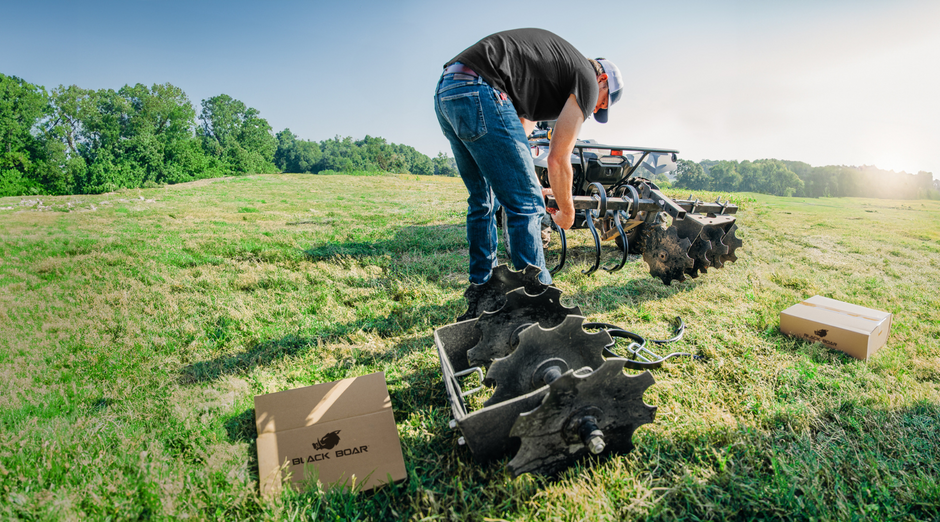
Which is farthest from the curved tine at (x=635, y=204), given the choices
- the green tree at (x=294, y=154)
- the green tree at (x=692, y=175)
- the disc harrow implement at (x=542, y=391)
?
the green tree at (x=294, y=154)

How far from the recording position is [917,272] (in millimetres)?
4031

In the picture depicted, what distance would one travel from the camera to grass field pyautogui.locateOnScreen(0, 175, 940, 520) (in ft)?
3.97

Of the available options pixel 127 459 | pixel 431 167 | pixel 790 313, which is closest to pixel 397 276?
pixel 127 459

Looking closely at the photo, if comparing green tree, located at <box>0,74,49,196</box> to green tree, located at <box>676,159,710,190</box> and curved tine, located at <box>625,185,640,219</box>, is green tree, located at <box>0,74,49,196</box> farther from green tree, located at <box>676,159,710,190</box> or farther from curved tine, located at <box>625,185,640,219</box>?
green tree, located at <box>676,159,710,190</box>

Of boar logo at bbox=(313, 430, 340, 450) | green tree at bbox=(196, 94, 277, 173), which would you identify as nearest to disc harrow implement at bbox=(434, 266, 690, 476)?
boar logo at bbox=(313, 430, 340, 450)

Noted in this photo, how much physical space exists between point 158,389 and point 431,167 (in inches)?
2368

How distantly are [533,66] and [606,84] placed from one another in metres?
0.53

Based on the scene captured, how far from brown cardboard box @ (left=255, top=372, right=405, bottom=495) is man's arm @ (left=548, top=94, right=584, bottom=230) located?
1360 millimetres

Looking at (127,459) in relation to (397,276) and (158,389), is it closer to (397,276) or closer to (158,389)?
(158,389)

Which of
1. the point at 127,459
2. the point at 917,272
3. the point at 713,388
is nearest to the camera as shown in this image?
the point at 127,459

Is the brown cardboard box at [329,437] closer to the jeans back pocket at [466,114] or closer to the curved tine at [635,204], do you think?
the jeans back pocket at [466,114]

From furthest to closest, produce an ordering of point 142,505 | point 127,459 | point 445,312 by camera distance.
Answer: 1. point 445,312
2. point 127,459
3. point 142,505

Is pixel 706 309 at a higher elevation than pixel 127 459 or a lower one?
higher

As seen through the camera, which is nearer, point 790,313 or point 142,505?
point 142,505
